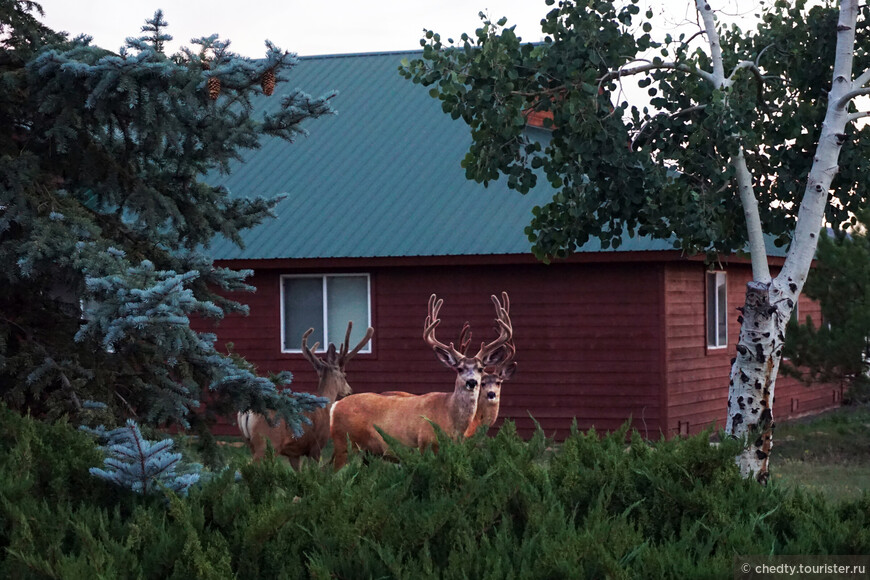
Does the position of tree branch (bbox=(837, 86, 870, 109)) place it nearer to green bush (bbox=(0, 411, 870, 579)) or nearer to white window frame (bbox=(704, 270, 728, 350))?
green bush (bbox=(0, 411, 870, 579))

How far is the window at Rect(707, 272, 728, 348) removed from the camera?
2012 centimetres

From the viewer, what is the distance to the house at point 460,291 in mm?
18000

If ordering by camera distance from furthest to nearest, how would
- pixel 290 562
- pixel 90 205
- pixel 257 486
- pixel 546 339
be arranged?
pixel 546 339 → pixel 90 205 → pixel 257 486 → pixel 290 562

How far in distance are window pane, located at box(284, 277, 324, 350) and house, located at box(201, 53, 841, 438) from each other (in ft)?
0.08

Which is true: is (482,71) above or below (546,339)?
above

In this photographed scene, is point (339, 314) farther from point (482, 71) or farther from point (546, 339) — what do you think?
point (482, 71)

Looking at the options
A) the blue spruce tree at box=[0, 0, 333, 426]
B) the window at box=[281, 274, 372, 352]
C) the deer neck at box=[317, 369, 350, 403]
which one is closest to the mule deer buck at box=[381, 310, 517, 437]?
the deer neck at box=[317, 369, 350, 403]

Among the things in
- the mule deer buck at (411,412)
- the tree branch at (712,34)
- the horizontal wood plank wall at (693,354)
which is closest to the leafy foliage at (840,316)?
the horizontal wood plank wall at (693,354)

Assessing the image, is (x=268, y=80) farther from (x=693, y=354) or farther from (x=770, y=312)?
(x=693, y=354)

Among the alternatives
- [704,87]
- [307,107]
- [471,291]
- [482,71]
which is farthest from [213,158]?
[471,291]

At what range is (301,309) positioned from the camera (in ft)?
65.8

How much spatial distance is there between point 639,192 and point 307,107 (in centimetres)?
559

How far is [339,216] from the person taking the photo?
1986 cm

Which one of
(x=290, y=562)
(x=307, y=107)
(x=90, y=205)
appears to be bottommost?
(x=290, y=562)
